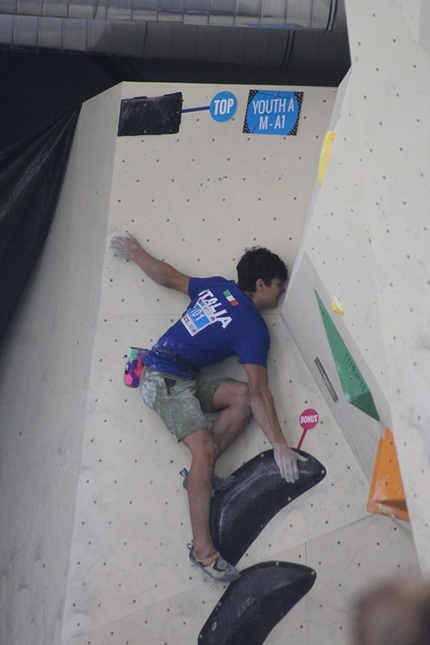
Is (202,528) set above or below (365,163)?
below

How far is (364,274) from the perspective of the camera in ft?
8.14

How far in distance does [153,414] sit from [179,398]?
0.53ft

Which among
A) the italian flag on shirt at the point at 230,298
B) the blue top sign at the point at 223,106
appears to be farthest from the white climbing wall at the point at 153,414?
the italian flag on shirt at the point at 230,298

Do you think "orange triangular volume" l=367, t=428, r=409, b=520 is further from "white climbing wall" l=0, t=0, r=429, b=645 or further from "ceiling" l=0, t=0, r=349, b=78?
"ceiling" l=0, t=0, r=349, b=78

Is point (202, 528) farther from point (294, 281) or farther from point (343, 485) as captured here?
point (294, 281)

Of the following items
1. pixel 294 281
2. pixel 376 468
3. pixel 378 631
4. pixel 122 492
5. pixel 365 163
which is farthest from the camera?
pixel 122 492

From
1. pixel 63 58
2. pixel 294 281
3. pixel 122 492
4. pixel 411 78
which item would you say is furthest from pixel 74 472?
pixel 63 58

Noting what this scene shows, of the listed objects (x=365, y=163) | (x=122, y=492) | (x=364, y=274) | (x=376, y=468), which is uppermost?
(x=365, y=163)

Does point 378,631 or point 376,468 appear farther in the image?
point 376,468

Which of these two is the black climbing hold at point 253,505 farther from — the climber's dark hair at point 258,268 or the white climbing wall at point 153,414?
the climber's dark hair at point 258,268

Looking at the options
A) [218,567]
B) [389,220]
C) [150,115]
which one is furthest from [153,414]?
[389,220]

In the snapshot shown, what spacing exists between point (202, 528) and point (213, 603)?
259 mm

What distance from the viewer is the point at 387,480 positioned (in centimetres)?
274

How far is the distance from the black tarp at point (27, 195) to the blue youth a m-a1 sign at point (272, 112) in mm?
805
